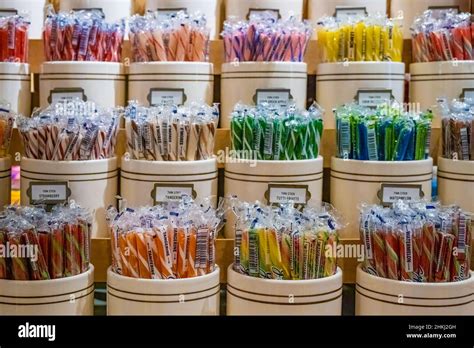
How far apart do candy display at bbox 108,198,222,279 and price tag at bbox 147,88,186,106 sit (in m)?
0.38

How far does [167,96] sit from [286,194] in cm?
47

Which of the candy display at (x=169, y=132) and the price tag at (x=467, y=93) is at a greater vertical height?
the price tag at (x=467, y=93)

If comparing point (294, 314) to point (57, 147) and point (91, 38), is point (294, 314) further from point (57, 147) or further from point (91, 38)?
point (91, 38)

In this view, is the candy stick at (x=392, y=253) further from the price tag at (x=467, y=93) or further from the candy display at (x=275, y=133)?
the price tag at (x=467, y=93)

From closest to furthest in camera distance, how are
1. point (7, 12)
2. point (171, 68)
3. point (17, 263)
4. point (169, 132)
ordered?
point (17, 263), point (169, 132), point (171, 68), point (7, 12)

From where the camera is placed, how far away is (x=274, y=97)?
1938 mm

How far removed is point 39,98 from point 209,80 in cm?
55

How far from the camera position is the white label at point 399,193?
1791mm

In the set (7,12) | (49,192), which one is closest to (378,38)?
(49,192)

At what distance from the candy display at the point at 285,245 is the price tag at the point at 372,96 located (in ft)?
1.46

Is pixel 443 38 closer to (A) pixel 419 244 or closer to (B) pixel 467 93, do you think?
(B) pixel 467 93

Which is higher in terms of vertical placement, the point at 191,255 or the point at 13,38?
the point at 13,38

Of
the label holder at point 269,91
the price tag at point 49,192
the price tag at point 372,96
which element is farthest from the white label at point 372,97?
the price tag at point 49,192

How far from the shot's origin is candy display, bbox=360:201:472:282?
162 cm
